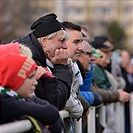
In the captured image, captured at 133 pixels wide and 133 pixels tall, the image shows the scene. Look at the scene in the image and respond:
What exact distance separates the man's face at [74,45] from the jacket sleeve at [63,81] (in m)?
0.74

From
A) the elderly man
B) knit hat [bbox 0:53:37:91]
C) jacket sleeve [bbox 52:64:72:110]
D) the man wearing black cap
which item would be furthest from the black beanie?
the elderly man

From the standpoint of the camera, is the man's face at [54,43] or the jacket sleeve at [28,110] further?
the man's face at [54,43]

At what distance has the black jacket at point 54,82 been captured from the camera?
179 inches

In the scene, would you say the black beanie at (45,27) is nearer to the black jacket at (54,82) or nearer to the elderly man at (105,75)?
the black jacket at (54,82)

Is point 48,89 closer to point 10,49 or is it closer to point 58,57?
point 10,49

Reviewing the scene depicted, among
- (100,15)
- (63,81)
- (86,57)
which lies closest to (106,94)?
(86,57)

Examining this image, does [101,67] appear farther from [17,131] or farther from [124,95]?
[17,131]

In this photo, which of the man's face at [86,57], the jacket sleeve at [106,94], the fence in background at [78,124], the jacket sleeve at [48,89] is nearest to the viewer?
the fence in background at [78,124]

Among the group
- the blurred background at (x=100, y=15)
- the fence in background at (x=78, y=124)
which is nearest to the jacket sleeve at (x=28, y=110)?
the fence in background at (x=78, y=124)

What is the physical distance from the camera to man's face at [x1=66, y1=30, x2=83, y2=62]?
19.3 feet

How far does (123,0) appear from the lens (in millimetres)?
98125

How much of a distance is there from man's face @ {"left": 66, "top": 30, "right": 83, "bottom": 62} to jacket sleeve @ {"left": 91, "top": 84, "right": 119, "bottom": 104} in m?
1.52

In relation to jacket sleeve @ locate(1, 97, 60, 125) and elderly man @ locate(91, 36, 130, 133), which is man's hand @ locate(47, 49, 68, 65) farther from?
elderly man @ locate(91, 36, 130, 133)

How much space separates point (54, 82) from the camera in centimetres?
450
